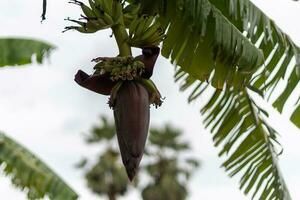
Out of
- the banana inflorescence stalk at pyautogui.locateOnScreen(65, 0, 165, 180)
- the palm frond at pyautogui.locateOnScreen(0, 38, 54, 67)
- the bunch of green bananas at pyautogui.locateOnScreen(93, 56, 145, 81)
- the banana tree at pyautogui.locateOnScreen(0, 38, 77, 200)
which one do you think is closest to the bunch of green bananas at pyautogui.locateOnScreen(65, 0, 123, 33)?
the banana inflorescence stalk at pyautogui.locateOnScreen(65, 0, 165, 180)

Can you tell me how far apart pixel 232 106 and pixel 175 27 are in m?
0.87

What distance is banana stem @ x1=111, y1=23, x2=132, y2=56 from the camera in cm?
187

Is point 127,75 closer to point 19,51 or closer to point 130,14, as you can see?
point 130,14

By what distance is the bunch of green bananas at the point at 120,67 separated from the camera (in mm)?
1750

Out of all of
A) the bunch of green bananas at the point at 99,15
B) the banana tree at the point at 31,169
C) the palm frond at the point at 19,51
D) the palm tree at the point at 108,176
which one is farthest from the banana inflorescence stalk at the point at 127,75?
the palm tree at the point at 108,176

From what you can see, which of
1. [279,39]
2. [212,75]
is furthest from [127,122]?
[279,39]

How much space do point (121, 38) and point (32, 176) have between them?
71.6 inches

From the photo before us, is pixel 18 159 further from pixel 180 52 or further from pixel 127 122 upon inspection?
pixel 127 122

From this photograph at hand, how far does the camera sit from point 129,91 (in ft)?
5.68

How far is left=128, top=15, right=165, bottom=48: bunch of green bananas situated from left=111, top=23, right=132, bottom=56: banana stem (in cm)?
2

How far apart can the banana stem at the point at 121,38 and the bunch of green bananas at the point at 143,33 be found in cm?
2

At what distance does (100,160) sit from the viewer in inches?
768

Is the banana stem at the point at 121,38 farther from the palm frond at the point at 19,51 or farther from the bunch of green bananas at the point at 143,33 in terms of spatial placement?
the palm frond at the point at 19,51

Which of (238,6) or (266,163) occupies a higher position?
(238,6)
